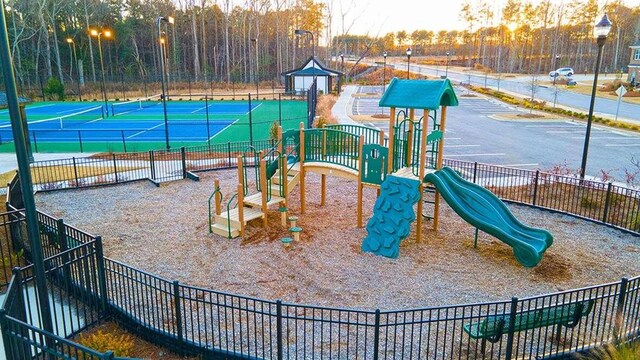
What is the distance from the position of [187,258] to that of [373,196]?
669cm

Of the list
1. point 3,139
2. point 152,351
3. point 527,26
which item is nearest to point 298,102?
point 3,139

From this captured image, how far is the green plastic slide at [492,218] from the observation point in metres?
9.45

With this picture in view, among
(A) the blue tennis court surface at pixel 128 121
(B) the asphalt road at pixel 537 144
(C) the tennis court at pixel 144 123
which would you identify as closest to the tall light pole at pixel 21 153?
(C) the tennis court at pixel 144 123

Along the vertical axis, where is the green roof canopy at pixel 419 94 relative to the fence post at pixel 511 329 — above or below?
above

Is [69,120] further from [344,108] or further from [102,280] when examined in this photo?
[102,280]

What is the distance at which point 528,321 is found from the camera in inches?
245

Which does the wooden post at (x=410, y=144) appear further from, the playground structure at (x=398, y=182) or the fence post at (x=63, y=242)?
the fence post at (x=63, y=242)

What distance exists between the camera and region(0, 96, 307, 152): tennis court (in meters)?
25.5

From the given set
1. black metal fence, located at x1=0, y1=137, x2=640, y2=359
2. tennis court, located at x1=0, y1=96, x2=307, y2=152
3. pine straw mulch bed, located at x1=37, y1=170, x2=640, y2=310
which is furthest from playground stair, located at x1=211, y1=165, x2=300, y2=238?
tennis court, located at x1=0, y1=96, x2=307, y2=152

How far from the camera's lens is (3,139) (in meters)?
26.2

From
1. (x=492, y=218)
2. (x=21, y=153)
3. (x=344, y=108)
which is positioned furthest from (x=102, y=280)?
(x=344, y=108)

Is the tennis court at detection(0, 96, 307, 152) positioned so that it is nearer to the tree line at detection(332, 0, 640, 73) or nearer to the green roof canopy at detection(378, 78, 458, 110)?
the green roof canopy at detection(378, 78, 458, 110)

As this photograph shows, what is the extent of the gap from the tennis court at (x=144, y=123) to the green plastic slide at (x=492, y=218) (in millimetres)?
12718

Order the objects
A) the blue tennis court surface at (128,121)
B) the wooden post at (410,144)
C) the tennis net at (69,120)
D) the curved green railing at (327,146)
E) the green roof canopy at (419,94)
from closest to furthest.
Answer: the green roof canopy at (419,94) → the wooden post at (410,144) → the curved green railing at (327,146) → the blue tennis court surface at (128,121) → the tennis net at (69,120)
